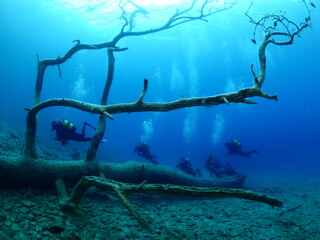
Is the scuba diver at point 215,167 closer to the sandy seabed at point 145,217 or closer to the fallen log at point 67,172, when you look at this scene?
the fallen log at point 67,172

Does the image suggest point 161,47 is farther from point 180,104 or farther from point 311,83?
point 311,83

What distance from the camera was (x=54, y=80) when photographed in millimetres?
120688

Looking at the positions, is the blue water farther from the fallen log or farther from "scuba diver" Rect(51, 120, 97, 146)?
the fallen log

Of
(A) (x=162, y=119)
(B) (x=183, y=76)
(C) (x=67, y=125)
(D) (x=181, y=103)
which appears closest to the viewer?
(D) (x=181, y=103)

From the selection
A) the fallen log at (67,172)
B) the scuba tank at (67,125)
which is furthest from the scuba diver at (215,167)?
the scuba tank at (67,125)

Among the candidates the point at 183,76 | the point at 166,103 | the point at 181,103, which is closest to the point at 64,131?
the point at 166,103

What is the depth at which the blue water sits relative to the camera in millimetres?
35281

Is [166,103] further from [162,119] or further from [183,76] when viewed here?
[162,119]

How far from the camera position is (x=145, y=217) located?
202 inches

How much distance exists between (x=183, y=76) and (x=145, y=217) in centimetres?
9007

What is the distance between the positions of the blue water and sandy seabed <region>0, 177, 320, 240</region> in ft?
35.2

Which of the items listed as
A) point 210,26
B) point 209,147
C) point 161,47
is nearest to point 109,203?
point 210,26

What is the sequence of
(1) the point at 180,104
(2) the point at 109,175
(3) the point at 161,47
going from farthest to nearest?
(3) the point at 161,47
(2) the point at 109,175
(1) the point at 180,104

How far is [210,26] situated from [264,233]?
34.7 meters
